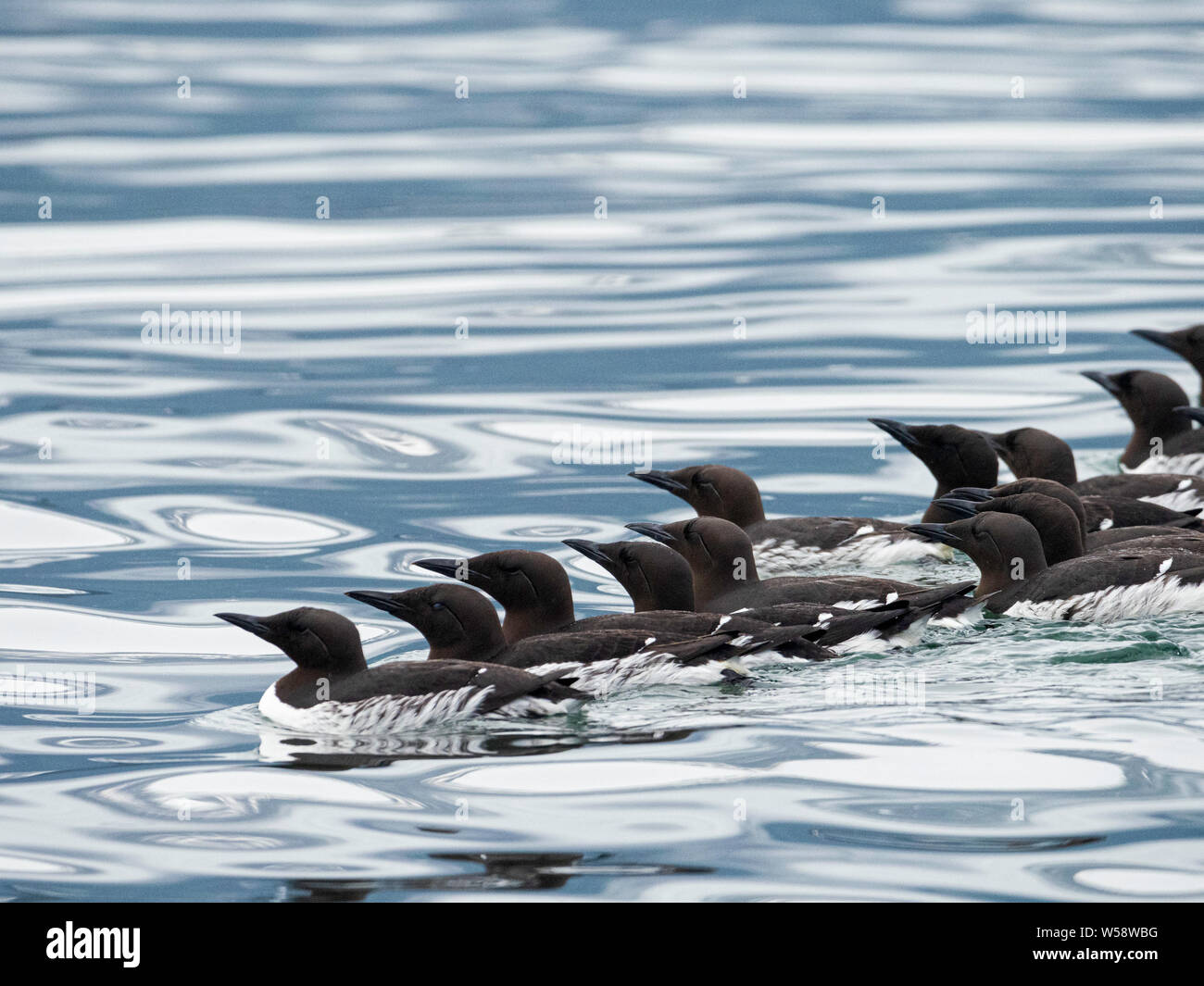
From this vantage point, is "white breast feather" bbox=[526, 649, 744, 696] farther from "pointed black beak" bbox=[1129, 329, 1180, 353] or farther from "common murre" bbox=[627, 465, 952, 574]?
"pointed black beak" bbox=[1129, 329, 1180, 353]

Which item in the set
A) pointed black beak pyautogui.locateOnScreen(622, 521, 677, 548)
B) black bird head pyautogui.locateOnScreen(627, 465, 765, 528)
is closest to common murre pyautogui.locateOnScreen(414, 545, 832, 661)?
pointed black beak pyautogui.locateOnScreen(622, 521, 677, 548)

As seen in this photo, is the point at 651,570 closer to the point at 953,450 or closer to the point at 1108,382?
the point at 953,450

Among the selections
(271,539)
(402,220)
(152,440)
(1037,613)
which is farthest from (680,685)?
(402,220)

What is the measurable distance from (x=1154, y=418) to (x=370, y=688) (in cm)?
704

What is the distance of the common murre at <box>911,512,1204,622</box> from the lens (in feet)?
31.6

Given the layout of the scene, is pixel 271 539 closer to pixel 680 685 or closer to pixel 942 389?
pixel 680 685

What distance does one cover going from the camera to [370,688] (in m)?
8.49

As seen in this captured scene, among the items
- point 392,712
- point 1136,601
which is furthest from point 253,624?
point 1136,601

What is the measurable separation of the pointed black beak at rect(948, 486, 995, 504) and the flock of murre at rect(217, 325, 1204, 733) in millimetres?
30

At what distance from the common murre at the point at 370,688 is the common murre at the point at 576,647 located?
168 millimetres

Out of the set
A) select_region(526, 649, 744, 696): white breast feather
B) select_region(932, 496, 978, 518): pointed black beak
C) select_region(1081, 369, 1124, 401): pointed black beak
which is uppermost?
select_region(1081, 369, 1124, 401): pointed black beak

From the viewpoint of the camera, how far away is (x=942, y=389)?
A: 53.3 feet

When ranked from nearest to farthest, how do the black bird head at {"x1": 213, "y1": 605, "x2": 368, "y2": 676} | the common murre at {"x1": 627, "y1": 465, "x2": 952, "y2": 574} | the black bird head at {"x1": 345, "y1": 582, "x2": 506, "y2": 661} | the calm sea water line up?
1. the calm sea water
2. the black bird head at {"x1": 213, "y1": 605, "x2": 368, "y2": 676}
3. the black bird head at {"x1": 345, "y1": 582, "x2": 506, "y2": 661}
4. the common murre at {"x1": 627, "y1": 465, "x2": 952, "y2": 574}
